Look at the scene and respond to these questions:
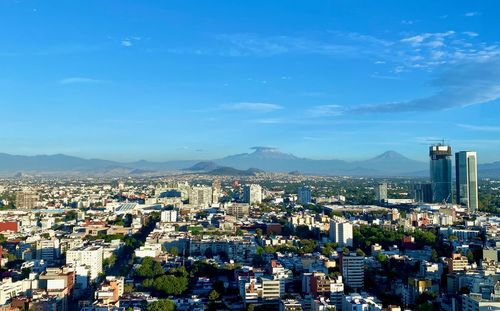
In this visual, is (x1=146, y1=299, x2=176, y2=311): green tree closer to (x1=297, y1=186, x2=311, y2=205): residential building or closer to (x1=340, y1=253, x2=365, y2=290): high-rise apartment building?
(x1=340, y1=253, x2=365, y2=290): high-rise apartment building

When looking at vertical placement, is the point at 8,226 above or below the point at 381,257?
above

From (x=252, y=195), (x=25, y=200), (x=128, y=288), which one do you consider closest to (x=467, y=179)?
(x=252, y=195)

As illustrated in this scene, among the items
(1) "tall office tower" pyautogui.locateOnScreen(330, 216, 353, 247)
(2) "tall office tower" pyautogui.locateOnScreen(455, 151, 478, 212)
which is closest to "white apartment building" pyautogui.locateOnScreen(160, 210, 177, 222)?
(1) "tall office tower" pyautogui.locateOnScreen(330, 216, 353, 247)

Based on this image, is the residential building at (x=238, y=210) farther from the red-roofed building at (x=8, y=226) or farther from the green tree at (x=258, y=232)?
the red-roofed building at (x=8, y=226)

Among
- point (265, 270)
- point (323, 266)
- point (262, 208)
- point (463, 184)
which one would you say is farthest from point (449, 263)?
point (463, 184)

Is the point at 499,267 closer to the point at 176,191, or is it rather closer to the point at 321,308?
the point at 321,308

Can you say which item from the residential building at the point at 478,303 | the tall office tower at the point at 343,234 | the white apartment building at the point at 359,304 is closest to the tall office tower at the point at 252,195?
the tall office tower at the point at 343,234

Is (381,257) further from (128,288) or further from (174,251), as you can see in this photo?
(128,288)
